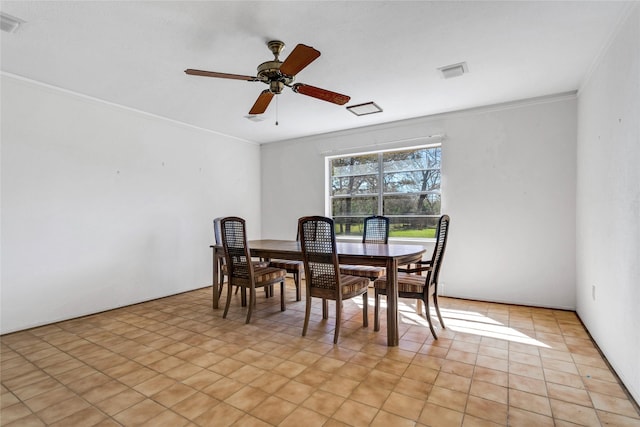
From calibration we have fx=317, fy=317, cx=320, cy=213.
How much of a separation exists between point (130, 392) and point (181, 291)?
2.63 metres

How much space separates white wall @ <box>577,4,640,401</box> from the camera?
1.85 metres

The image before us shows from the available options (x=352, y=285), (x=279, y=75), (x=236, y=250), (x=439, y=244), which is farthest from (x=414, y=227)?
(x=279, y=75)

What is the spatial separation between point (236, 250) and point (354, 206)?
92.4 inches

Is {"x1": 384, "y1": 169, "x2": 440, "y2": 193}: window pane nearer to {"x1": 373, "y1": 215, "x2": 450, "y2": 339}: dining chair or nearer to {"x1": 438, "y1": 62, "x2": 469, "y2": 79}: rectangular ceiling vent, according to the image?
{"x1": 438, "y1": 62, "x2": 469, "y2": 79}: rectangular ceiling vent

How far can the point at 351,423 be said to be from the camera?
162cm

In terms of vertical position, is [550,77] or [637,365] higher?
[550,77]

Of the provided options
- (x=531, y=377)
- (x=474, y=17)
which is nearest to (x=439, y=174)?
(x=474, y=17)

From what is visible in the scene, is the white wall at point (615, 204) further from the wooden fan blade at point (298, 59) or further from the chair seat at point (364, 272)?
the wooden fan blade at point (298, 59)

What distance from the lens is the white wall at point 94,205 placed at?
9.81 ft

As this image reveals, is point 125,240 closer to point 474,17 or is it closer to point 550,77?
point 474,17

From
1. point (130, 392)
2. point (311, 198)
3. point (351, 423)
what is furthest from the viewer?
point (311, 198)

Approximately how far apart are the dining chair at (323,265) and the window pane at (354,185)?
231 cm

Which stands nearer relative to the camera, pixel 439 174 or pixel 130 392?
pixel 130 392

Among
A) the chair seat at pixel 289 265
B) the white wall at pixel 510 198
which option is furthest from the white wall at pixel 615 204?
the chair seat at pixel 289 265
